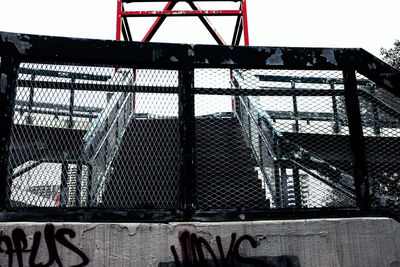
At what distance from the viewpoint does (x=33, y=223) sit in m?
2.64

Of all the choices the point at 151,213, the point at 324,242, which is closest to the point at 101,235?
the point at 151,213

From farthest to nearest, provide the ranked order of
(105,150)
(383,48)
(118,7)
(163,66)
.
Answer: (383,48) < (118,7) < (105,150) < (163,66)

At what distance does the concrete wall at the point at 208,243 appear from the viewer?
2.61 m

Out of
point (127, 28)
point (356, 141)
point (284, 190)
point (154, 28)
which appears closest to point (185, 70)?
point (356, 141)

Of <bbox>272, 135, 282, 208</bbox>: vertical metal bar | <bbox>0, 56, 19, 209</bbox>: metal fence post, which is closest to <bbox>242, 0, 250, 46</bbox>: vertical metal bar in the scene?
<bbox>272, 135, 282, 208</bbox>: vertical metal bar

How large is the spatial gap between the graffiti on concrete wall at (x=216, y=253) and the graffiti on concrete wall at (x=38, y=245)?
68 centimetres

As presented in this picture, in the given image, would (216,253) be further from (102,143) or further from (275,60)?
(102,143)

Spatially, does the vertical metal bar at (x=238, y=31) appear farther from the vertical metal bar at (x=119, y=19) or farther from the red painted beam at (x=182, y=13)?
the vertical metal bar at (x=119, y=19)

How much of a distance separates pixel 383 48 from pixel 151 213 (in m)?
21.1

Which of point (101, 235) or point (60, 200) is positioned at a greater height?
point (60, 200)

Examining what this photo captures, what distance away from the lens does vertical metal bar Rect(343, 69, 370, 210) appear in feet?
9.96

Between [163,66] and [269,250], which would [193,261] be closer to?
[269,250]

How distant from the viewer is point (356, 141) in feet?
10.2

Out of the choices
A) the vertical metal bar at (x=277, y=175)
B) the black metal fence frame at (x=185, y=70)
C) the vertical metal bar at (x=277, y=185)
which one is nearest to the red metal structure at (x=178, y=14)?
the vertical metal bar at (x=277, y=175)
